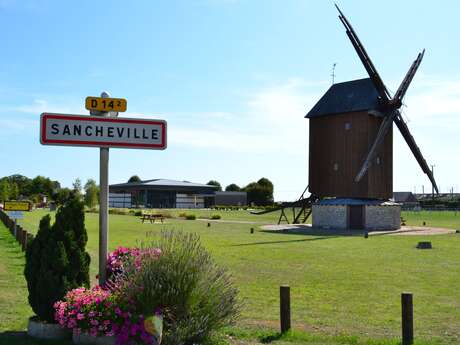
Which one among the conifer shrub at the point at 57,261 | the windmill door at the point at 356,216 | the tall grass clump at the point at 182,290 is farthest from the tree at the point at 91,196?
the tall grass clump at the point at 182,290

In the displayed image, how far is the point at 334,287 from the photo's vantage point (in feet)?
45.2

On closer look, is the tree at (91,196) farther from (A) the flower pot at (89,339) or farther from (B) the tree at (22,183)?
(A) the flower pot at (89,339)

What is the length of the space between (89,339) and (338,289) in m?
7.96

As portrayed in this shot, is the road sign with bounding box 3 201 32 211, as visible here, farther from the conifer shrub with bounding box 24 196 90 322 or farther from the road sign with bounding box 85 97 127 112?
the road sign with bounding box 85 97 127 112

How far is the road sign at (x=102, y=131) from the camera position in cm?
730

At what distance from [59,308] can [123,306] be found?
1000mm

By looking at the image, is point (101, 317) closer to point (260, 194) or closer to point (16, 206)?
point (16, 206)

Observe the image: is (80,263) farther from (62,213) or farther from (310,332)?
(310,332)

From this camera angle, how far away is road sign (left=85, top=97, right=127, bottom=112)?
7559 mm

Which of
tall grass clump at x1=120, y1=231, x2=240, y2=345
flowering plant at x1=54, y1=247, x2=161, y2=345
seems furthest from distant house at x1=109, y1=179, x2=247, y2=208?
tall grass clump at x1=120, y1=231, x2=240, y2=345

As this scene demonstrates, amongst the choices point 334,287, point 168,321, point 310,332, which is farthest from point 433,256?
point 168,321

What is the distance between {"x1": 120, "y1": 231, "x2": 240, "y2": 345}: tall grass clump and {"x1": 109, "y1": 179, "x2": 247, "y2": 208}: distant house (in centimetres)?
12532

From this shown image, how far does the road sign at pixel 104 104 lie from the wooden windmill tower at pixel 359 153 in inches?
1417

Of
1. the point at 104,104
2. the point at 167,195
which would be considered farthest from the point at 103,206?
the point at 167,195
